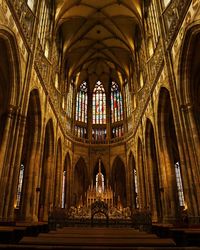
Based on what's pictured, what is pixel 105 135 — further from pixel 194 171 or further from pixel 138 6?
pixel 194 171

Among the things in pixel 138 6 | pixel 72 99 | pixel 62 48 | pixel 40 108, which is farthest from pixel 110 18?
pixel 40 108

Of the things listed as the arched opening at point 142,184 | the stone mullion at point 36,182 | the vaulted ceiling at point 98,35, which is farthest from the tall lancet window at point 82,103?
the stone mullion at point 36,182

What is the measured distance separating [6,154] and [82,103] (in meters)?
24.9

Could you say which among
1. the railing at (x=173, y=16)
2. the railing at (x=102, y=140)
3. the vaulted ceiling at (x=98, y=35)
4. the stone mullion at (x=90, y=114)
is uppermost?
the vaulted ceiling at (x=98, y=35)

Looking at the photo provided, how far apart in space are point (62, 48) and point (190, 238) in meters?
26.1

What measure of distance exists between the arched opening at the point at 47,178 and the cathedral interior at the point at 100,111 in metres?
0.10

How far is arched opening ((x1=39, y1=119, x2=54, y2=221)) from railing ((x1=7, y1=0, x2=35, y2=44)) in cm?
886

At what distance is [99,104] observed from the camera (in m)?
36.6

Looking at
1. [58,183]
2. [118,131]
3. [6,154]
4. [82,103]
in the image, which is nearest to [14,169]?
[6,154]

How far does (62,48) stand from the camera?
27.9m

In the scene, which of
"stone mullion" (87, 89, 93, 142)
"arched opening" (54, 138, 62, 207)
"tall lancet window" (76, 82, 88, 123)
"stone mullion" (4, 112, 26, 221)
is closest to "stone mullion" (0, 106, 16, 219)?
"stone mullion" (4, 112, 26, 221)

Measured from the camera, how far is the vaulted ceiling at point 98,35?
24.5 meters

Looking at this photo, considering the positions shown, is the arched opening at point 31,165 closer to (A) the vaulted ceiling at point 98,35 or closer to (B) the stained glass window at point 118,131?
(A) the vaulted ceiling at point 98,35

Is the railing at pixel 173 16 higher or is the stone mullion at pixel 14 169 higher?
the railing at pixel 173 16
